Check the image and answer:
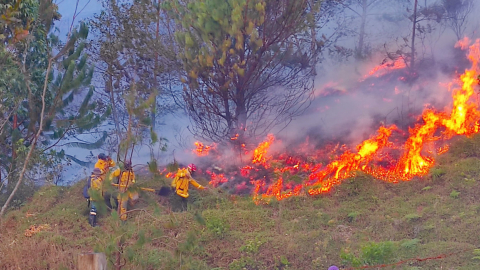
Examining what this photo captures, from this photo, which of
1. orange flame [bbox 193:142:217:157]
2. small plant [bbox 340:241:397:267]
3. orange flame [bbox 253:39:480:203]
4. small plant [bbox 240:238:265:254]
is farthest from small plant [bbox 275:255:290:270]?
orange flame [bbox 193:142:217:157]

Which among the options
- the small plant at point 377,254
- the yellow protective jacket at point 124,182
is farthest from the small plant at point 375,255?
the yellow protective jacket at point 124,182

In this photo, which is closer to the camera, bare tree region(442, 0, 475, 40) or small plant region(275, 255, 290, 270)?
small plant region(275, 255, 290, 270)

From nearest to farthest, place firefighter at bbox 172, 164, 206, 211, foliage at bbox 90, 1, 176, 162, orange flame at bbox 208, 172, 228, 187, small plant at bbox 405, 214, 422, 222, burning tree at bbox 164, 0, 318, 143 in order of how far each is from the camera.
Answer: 1. small plant at bbox 405, 214, 422, 222
2. firefighter at bbox 172, 164, 206, 211
3. burning tree at bbox 164, 0, 318, 143
4. orange flame at bbox 208, 172, 228, 187
5. foliage at bbox 90, 1, 176, 162

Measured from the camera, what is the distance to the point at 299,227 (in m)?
8.49

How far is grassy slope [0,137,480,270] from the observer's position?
7.07 m

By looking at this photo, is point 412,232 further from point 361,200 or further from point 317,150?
point 317,150

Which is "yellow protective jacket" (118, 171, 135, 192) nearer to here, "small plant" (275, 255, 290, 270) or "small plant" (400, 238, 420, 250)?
"small plant" (275, 255, 290, 270)

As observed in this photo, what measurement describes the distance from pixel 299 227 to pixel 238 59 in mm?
4413

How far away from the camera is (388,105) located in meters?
16.2

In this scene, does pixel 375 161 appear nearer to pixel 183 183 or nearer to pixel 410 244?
pixel 410 244

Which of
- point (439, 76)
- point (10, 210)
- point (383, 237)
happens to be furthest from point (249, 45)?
point (439, 76)

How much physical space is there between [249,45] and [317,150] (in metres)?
4.14

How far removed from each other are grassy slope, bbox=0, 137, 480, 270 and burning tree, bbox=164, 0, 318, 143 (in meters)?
2.30

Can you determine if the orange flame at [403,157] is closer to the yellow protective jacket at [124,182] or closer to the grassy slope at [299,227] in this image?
the grassy slope at [299,227]
